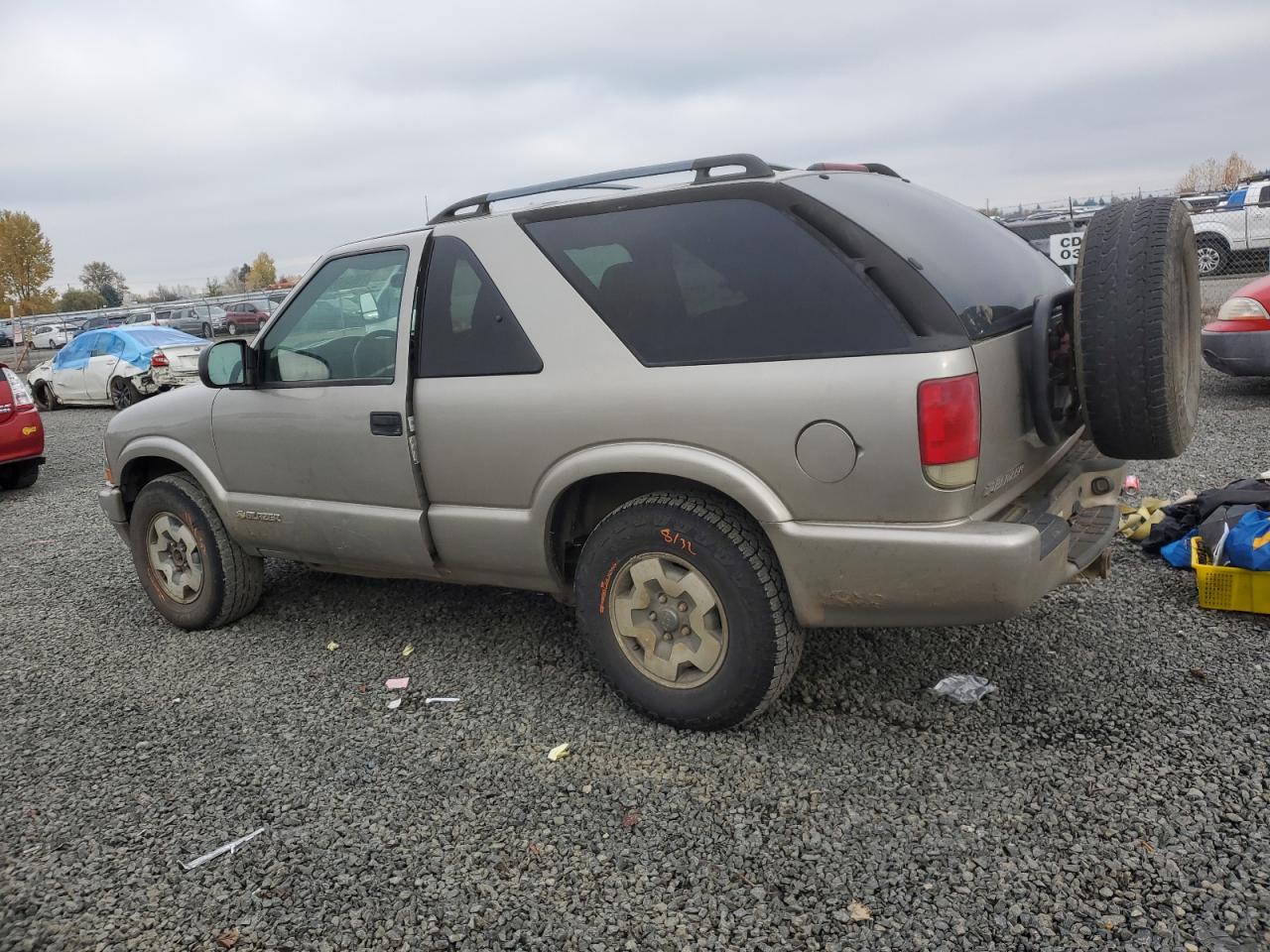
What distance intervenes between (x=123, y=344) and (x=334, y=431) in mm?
14469

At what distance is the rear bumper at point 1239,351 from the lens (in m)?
7.74

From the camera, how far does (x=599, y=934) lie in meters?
2.37

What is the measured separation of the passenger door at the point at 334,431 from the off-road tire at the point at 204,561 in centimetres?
22

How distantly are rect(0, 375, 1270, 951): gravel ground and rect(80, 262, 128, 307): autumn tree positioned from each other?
269 ft

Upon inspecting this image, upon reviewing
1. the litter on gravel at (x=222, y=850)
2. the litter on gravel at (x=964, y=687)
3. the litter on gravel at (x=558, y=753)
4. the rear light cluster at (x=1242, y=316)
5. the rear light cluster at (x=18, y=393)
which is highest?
the rear light cluster at (x=18, y=393)

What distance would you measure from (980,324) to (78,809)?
3.34 meters

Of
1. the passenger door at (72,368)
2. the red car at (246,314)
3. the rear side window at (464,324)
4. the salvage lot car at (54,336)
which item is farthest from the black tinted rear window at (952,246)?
the salvage lot car at (54,336)

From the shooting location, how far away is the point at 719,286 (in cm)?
301

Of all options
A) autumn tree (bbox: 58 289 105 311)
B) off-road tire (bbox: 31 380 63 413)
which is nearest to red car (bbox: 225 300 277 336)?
off-road tire (bbox: 31 380 63 413)

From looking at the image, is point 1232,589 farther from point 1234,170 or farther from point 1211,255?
point 1234,170

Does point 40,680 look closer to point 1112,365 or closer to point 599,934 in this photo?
point 599,934

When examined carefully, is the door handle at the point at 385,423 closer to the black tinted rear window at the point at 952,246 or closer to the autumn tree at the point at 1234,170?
the black tinted rear window at the point at 952,246

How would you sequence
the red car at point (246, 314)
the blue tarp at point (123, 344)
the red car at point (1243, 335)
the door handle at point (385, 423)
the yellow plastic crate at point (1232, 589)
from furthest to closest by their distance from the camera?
1. the red car at point (246, 314)
2. the blue tarp at point (123, 344)
3. the red car at point (1243, 335)
4. the yellow plastic crate at point (1232, 589)
5. the door handle at point (385, 423)

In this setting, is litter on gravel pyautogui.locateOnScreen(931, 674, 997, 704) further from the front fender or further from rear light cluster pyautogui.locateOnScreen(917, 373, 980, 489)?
the front fender
